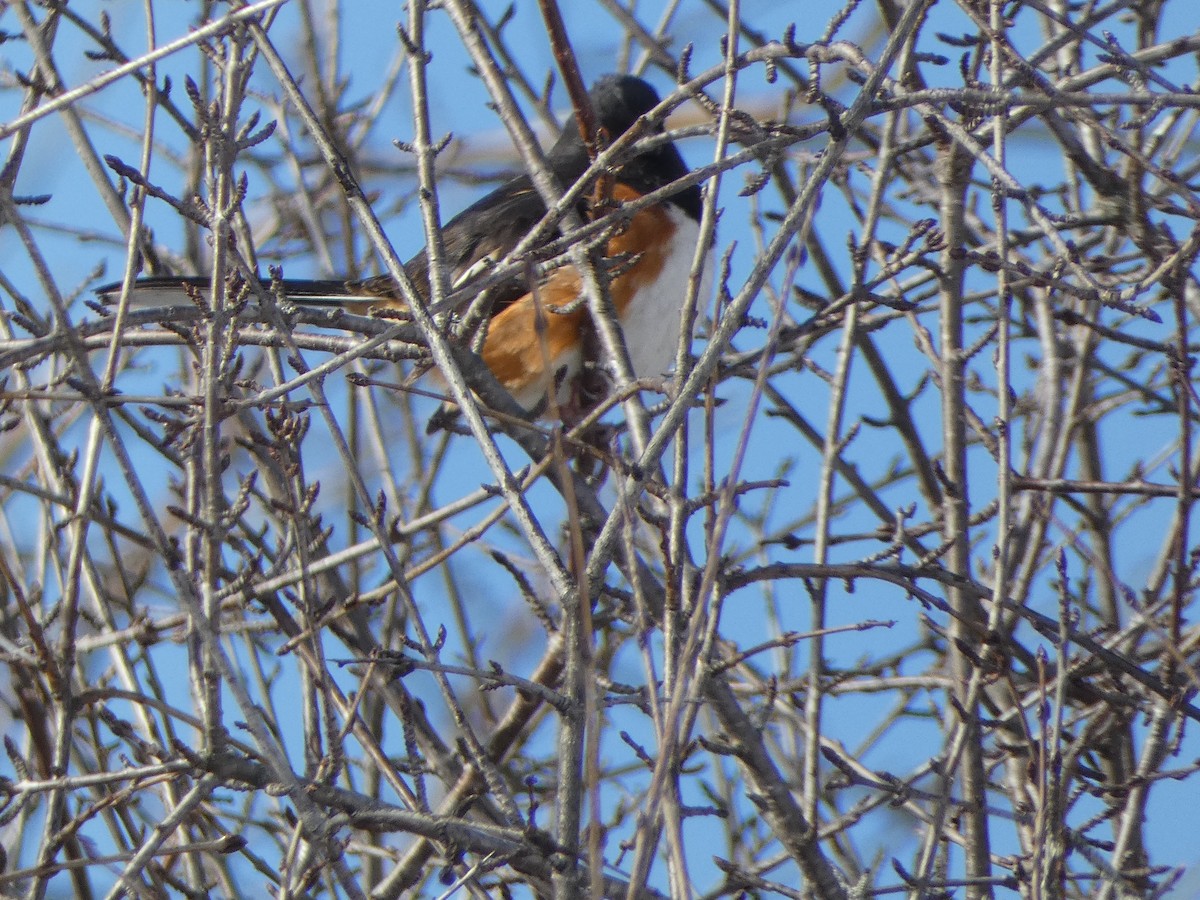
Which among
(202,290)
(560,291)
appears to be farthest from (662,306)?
(202,290)

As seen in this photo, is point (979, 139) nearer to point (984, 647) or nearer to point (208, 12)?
point (984, 647)

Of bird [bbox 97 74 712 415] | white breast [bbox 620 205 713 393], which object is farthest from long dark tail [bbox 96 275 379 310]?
white breast [bbox 620 205 713 393]

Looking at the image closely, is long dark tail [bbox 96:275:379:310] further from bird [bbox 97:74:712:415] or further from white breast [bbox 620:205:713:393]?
white breast [bbox 620:205:713:393]

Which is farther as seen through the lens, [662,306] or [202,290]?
[662,306]

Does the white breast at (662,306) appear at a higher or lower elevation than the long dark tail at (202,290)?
higher

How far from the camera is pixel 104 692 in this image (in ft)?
5.66

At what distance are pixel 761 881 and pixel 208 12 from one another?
1960 mm

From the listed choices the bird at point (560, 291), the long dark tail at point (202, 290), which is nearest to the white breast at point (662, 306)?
the bird at point (560, 291)

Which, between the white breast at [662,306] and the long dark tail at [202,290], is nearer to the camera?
the long dark tail at [202,290]

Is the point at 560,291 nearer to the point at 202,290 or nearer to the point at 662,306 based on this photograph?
the point at 662,306

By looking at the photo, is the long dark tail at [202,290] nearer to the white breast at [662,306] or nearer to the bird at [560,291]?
the bird at [560,291]

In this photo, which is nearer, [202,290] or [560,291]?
[202,290]

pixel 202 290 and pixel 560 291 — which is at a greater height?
pixel 560 291

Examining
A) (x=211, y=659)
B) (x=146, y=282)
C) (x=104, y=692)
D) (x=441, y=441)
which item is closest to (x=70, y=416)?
(x=146, y=282)
